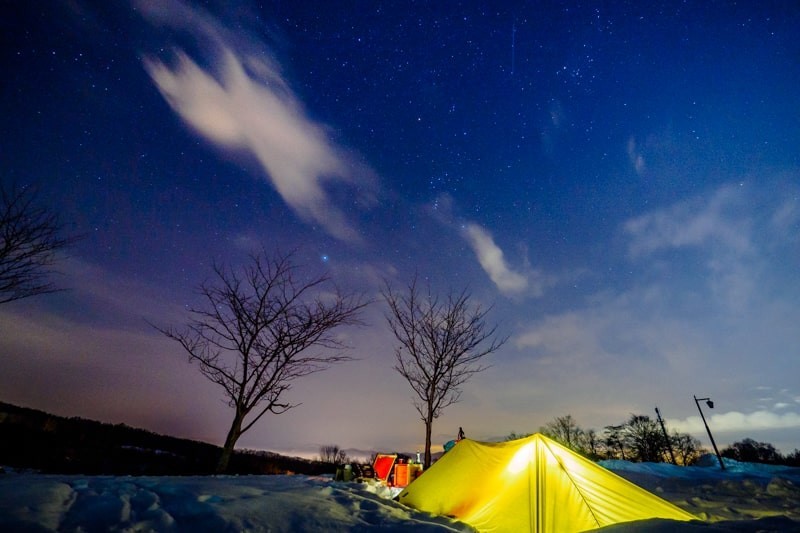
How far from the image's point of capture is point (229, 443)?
936cm

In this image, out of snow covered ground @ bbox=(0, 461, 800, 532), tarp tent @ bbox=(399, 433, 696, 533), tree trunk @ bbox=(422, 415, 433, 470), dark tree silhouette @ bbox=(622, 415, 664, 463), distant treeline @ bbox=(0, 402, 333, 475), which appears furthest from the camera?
dark tree silhouette @ bbox=(622, 415, 664, 463)

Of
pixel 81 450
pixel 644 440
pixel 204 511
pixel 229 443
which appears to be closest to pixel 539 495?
pixel 204 511

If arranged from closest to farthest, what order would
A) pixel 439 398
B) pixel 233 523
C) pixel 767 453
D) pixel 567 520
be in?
pixel 233 523, pixel 567 520, pixel 439 398, pixel 767 453

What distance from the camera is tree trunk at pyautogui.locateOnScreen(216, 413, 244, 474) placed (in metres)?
9.12

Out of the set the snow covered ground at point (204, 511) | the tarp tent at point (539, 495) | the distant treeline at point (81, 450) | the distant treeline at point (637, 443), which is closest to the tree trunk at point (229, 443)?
the distant treeline at point (81, 450)

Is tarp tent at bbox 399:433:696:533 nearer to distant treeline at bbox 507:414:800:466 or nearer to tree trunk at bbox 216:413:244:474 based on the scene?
tree trunk at bbox 216:413:244:474

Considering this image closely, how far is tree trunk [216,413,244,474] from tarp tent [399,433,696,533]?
653 centimetres

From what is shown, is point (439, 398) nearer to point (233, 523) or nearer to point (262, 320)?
point (262, 320)

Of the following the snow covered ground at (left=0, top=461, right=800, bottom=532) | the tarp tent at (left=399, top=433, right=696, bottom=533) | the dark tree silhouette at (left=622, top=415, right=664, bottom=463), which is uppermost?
the dark tree silhouette at (left=622, top=415, right=664, bottom=463)

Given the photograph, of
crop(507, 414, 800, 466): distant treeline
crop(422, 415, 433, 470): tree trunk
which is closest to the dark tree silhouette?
crop(507, 414, 800, 466): distant treeline

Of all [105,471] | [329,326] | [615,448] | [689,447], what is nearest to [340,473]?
[329,326]

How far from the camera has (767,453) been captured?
54906 mm

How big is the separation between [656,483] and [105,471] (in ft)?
58.1

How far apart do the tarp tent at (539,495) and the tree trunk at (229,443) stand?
21.4ft
